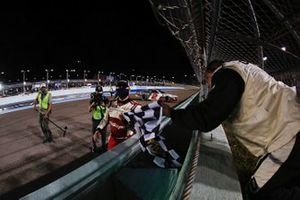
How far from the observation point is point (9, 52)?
104 meters

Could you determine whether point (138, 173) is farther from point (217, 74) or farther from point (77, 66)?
point (77, 66)

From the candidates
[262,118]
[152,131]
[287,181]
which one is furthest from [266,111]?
[152,131]

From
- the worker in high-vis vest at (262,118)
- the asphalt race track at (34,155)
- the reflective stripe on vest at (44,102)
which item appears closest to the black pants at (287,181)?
the worker in high-vis vest at (262,118)

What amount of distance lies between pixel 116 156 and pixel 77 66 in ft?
382

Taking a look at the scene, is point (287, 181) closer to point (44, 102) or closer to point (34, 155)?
point (34, 155)

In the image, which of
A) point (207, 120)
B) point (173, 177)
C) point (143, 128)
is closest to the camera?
point (207, 120)

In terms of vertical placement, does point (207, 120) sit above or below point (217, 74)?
below

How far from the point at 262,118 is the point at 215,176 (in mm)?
671

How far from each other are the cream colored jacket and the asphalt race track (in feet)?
14.3

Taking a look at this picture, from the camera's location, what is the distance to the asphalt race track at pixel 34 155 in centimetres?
654

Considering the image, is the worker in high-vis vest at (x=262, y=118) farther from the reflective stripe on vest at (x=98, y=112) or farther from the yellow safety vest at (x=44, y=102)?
the yellow safety vest at (x=44, y=102)

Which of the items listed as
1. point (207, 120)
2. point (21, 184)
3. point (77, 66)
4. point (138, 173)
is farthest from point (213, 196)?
point (77, 66)

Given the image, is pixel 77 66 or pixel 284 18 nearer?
pixel 284 18

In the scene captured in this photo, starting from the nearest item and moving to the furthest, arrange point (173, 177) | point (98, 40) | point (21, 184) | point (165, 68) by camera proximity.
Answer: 1. point (173, 177)
2. point (21, 184)
3. point (98, 40)
4. point (165, 68)
